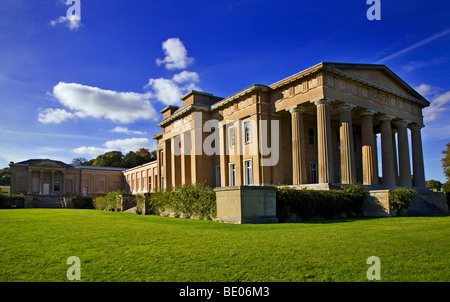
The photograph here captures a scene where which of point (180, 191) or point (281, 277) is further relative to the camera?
point (180, 191)

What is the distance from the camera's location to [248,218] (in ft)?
47.2

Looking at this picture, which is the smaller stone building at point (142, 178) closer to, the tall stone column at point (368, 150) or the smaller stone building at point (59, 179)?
the smaller stone building at point (59, 179)

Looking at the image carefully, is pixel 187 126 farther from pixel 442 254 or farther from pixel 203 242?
pixel 442 254

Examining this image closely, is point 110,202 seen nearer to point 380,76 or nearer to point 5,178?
point 380,76

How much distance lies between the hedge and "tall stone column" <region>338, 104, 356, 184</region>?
172 inches

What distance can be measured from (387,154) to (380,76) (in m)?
6.52

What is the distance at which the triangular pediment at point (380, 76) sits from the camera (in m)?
24.6

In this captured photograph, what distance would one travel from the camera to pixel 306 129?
1169 inches

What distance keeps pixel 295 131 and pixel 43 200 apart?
39777 mm

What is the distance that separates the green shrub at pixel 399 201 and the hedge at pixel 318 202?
64.2 inches

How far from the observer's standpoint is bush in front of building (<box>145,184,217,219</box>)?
17438mm
